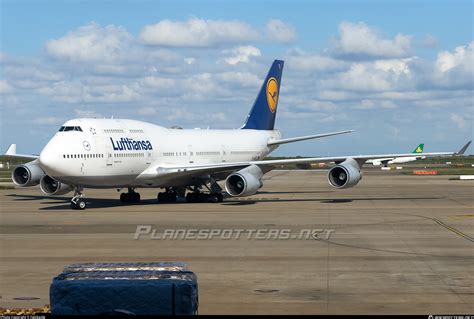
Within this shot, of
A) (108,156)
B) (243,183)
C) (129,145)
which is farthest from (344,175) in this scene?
(108,156)

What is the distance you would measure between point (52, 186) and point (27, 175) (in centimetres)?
245

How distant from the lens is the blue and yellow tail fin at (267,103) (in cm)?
5503

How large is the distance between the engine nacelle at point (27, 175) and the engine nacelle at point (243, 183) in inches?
431

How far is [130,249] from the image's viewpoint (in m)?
24.1

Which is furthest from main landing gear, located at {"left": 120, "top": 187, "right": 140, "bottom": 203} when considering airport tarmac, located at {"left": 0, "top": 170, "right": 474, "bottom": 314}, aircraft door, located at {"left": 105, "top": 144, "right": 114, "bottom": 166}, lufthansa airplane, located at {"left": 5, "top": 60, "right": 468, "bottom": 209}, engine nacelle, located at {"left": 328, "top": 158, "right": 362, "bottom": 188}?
engine nacelle, located at {"left": 328, "top": 158, "right": 362, "bottom": 188}

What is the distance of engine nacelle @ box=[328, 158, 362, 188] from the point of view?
43094mm

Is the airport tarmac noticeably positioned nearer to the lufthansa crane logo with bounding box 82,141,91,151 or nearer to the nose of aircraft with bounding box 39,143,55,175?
the nose of aircraft with bounding box 39,143,55,175

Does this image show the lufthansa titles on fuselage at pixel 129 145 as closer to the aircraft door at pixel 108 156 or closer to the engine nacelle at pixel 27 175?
the aircraft door at pixel 108 156

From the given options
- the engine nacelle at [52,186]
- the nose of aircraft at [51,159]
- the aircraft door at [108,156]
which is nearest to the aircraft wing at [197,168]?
the aircraft door at [108,156]

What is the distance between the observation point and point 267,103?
55.7 m

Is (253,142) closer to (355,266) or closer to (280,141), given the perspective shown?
(280,141)

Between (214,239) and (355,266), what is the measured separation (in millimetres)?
7413

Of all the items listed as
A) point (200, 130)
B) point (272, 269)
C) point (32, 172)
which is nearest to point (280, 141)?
point (200, 130)

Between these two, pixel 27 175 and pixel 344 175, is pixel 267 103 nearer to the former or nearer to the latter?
pixel 344 175
